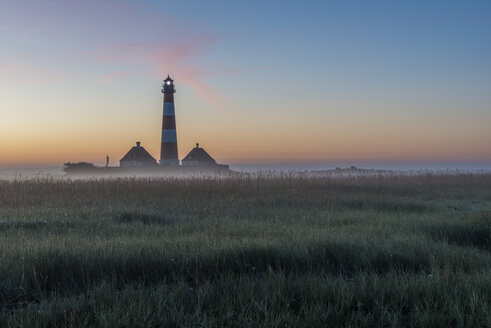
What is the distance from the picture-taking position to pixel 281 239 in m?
5.60

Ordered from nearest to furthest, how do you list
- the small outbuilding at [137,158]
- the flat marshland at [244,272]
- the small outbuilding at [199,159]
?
1. the flat marshland at [244,272]
2. the small outbuilding at [137,158]
3. the small outbuilding at [199,159]

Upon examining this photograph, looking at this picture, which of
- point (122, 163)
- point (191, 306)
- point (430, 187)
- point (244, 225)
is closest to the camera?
point (191, 306)

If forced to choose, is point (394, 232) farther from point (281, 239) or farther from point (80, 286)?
point (80, 286)

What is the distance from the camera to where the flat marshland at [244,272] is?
3076mm

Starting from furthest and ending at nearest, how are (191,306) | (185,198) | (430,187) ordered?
(430,187)
(185,198)
(191,306)

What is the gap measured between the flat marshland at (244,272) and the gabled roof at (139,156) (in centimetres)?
3456

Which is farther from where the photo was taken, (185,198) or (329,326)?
(185,198)

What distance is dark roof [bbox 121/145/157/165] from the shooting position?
A: 142ft

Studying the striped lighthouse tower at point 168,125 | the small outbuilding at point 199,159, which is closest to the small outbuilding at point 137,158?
the small outbuilding at point 199,159

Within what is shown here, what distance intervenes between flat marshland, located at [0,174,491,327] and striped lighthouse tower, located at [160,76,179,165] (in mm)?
29128

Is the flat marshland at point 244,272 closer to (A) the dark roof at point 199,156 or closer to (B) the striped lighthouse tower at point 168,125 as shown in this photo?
(B) the striped lighthouse tower at point 168,125

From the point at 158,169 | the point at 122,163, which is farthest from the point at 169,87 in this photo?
the point at 122,163

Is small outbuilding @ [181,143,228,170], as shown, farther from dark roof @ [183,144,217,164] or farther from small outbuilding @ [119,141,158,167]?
small outbuilding @ [119,141,158,167]

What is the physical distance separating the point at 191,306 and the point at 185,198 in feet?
29.7
